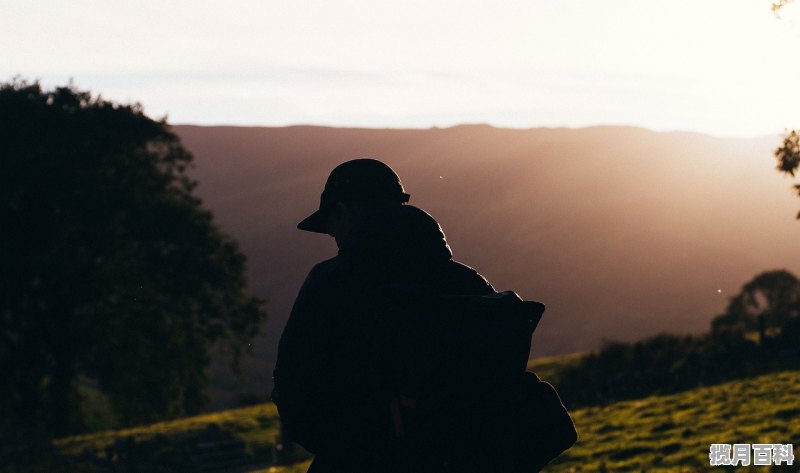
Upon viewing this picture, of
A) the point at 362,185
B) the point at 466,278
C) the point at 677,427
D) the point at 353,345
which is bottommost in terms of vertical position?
the point at 677,427

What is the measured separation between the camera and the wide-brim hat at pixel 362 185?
179 inches

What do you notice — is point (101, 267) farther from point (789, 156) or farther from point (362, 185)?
point (362, 185)

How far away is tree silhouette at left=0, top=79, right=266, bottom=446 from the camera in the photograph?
3603 cm

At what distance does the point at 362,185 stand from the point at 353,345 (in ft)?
2.49

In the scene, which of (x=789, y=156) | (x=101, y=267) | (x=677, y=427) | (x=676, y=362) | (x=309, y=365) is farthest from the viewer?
(x=101, y=267)

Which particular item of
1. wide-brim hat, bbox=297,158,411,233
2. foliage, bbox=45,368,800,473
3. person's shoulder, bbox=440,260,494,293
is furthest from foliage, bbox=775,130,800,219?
wide-brim hat, bbox=297,158,411,233

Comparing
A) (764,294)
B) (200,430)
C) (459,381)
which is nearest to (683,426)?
(200,430)

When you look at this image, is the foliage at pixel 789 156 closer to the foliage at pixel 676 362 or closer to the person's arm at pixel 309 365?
the person's arm at pixel 309 365

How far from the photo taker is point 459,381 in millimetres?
4270

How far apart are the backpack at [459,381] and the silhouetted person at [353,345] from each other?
70 millimetres

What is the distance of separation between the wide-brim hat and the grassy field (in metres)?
12.1

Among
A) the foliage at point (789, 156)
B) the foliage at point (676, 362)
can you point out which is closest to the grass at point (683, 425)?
the foliage at point (676, 362)

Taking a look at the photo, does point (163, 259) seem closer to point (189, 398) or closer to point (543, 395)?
point (189, 398)

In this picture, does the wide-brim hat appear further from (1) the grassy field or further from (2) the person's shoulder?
(1) the grassy field
